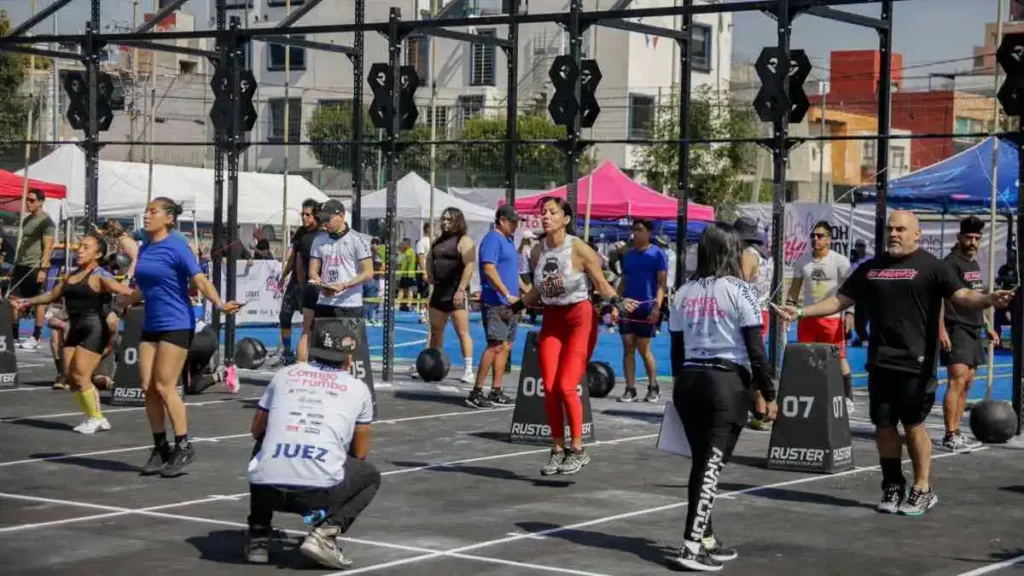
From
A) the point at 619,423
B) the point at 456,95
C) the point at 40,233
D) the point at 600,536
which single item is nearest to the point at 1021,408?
the point at 619,423

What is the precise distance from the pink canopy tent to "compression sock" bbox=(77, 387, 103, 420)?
1937cm

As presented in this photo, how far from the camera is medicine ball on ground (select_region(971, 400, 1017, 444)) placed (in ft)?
45.3

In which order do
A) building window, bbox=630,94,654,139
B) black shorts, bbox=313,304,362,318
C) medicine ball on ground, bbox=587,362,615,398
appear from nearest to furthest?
1. black shorts, bbox=313,304,362,318
2. medicine ball on ground, bbox=587,362,615,398
3. building window, bbox=630,94,654,139

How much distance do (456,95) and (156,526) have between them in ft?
166

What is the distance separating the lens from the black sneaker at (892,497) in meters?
10.4

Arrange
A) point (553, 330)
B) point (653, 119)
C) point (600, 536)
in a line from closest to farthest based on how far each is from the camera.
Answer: point (600, 536), point (553, 330), point (653, 119)

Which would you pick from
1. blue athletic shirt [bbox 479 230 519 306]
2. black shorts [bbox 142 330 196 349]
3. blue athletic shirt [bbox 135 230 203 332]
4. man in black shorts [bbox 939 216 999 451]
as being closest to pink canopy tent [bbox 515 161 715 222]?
blue athletic shirt [bbox 479 230 519 306]

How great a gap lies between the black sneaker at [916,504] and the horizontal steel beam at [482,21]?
20.3ft

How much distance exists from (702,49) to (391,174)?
149 ft

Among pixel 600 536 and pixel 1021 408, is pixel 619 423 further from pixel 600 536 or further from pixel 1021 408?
pixel 600 536

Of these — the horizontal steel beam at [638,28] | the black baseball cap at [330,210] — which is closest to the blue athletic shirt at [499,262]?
the black baseball cap at [330,210]

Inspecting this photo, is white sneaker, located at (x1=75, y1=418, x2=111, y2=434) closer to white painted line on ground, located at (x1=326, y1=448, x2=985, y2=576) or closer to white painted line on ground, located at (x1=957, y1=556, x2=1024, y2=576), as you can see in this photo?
white painted line on ground, located at (x1=326, y1=448, x2=985, y2=576)

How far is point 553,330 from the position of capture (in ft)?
38.8

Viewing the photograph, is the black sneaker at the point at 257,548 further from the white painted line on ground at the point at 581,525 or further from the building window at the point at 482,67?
the building window at the point at 482,67
